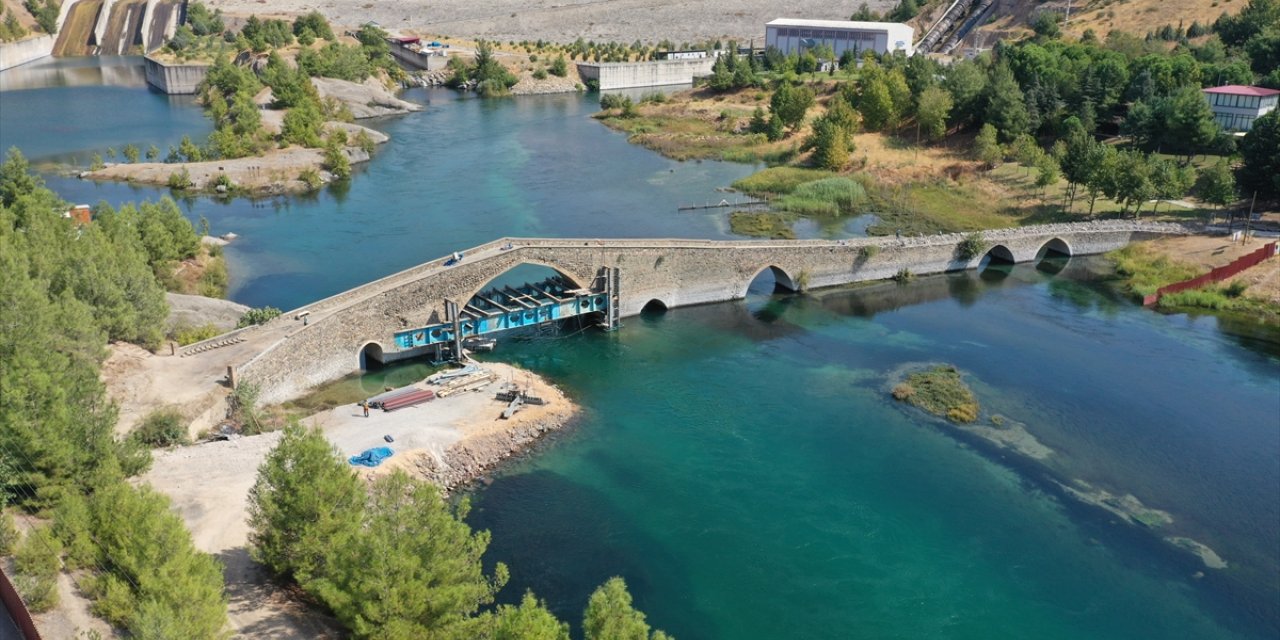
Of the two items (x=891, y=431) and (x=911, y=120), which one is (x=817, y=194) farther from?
(x=891, y=431)

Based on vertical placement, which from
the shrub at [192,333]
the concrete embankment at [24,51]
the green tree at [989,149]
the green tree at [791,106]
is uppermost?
the concrete embankment at [24,51]

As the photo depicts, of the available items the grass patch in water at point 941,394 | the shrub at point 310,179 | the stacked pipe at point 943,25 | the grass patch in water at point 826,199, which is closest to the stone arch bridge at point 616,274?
the grass patch in water at point 941,394

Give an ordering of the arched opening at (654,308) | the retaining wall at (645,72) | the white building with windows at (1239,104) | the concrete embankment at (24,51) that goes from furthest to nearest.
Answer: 1. the concrete embankment at (24,51)
2. the retaining wall at (645,72)
3. the white building with windows at (1239,104)
4. the arched opening at (654,308)

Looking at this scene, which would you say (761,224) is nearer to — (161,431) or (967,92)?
(967,92)

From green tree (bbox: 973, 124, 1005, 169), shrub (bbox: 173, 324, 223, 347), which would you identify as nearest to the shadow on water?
shrub (bbox: 173, 324, 223, 347)

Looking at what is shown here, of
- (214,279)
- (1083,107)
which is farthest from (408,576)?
(1083,107)

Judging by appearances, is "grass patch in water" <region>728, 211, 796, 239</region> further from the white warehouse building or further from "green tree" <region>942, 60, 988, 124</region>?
the white warehouse building

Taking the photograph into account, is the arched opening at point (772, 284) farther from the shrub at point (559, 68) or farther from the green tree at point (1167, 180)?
the shrub at point (559, 68)
